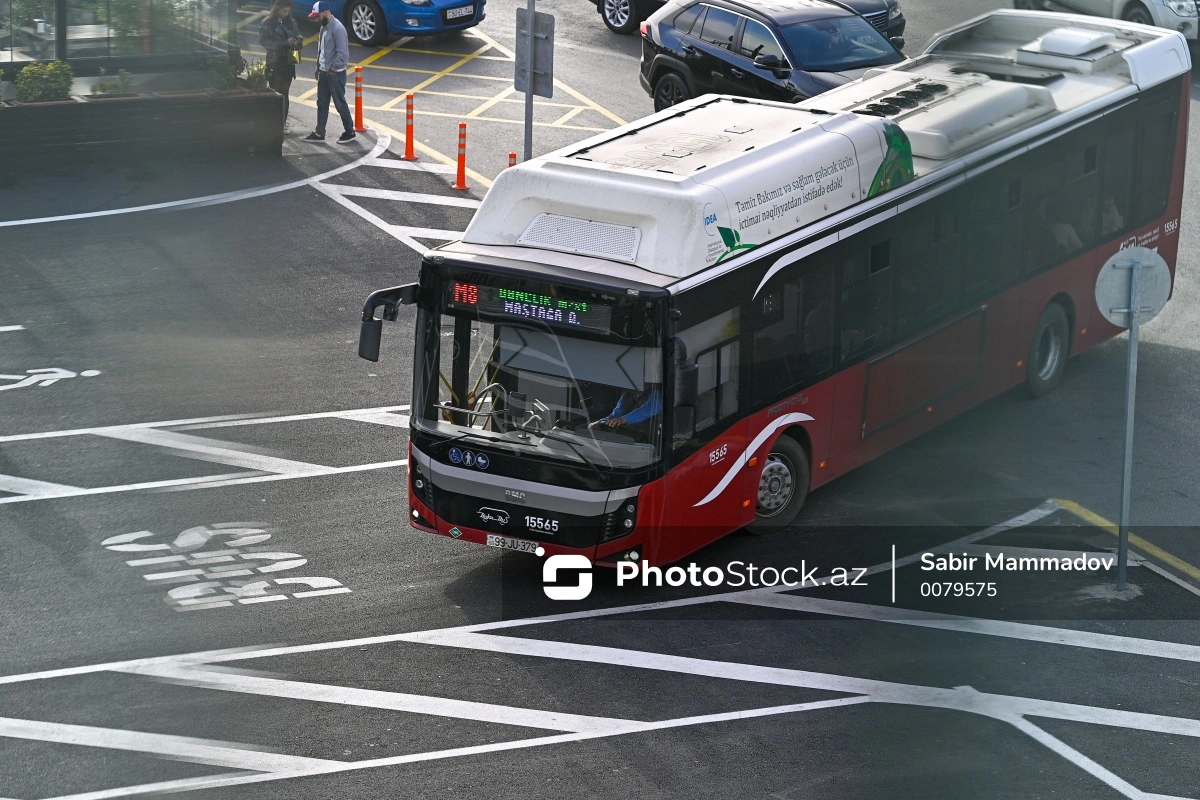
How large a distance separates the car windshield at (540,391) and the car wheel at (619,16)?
1938cm

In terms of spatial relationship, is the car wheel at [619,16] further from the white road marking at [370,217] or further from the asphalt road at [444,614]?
the asphalt road at [444,614]

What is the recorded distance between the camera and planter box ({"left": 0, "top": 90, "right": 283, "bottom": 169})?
23.0 metres

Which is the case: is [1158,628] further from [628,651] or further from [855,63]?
[855,63]

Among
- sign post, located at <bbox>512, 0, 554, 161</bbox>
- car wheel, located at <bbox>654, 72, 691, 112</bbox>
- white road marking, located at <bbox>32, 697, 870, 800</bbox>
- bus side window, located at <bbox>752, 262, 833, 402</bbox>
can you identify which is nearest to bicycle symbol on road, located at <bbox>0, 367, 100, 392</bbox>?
sign post, located at <bbox>512, 0, 554, 161</bbox>

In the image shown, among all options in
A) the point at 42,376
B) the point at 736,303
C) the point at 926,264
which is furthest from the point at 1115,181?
the point at 42,376

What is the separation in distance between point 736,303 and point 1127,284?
286 centimetres

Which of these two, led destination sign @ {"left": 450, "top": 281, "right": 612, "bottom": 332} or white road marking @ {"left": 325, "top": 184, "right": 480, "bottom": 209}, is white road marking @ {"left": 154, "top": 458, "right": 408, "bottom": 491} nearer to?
led destination sign @ {"left": 450, "top": 281, "right": 612, "bottom": 332}

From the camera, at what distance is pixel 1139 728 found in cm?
1085

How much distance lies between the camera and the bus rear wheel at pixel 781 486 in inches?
529

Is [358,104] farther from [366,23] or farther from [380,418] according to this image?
[380,418]

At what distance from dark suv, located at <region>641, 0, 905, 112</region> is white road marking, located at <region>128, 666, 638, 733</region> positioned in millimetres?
14200

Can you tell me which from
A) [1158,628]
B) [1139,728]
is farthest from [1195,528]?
[1139,728]

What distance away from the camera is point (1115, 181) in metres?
17.0

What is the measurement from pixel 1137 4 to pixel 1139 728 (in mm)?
19828
